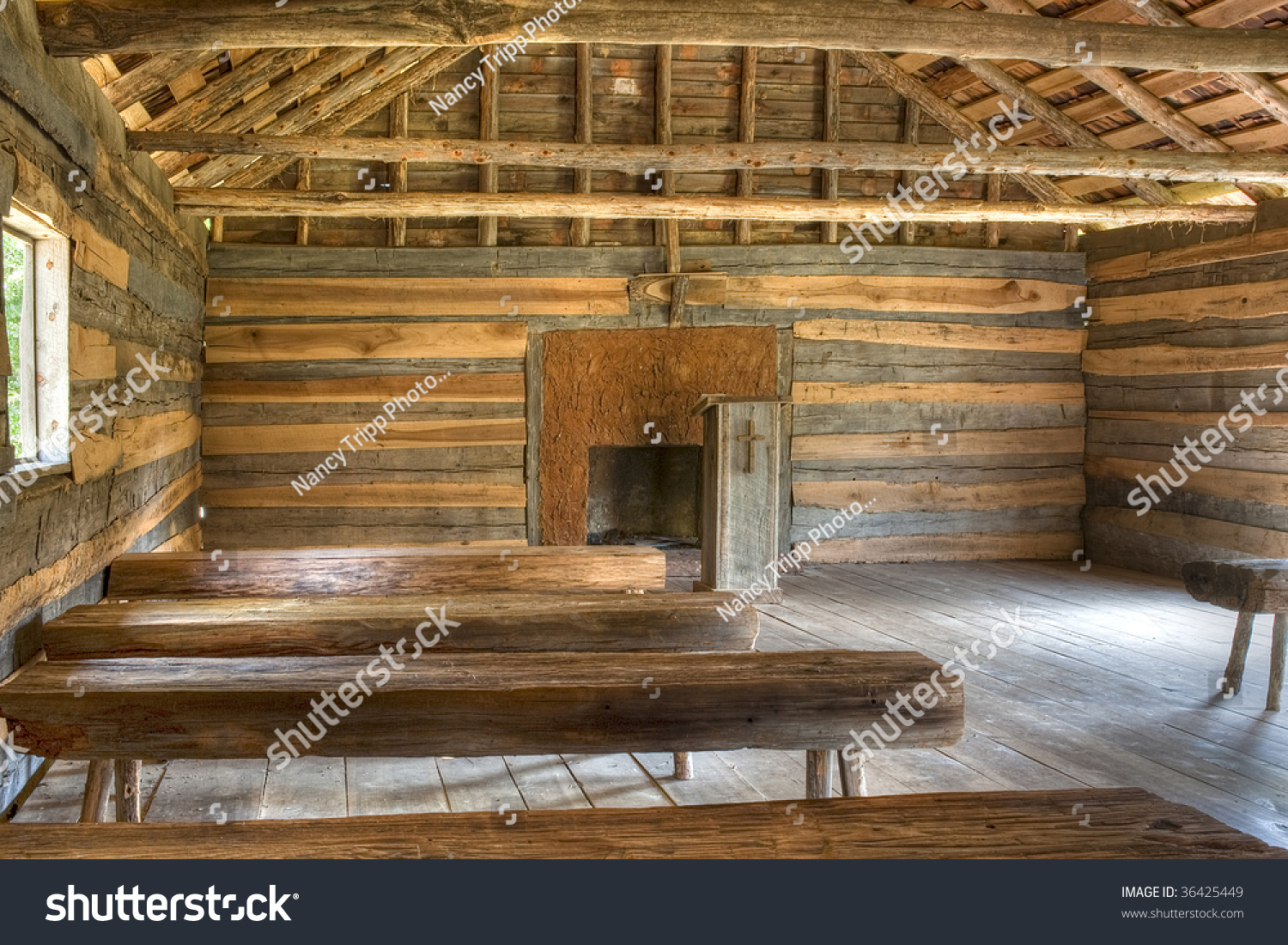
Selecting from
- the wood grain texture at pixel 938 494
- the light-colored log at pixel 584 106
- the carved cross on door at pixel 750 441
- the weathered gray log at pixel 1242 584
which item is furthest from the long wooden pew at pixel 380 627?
the wood grain texture at pixel 938 494

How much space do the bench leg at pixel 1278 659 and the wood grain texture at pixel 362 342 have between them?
5406mm

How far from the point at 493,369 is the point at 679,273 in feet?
5.31

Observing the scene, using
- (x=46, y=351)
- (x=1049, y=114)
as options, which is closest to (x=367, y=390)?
(x=46, y=351)

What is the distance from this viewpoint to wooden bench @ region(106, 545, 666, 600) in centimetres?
432

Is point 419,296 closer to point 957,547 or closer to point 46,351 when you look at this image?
point 46,351

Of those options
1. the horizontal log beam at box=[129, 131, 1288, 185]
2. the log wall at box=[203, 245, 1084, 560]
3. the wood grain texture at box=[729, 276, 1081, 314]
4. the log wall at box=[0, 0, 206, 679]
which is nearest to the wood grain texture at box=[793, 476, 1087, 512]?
the log wall at box=[203, 245, 1084, 560]

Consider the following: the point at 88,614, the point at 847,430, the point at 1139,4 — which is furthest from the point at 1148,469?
the point at 88,614

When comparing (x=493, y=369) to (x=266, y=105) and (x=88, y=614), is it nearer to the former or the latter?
(x=266, y=105)

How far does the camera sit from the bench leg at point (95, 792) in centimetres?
273

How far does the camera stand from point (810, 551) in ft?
28.3

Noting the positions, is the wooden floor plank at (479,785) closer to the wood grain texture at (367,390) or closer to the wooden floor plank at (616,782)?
the wooden floor plank at (616,782)

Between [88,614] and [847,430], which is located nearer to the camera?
[88,614]

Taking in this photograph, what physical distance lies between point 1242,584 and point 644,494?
5.46 m

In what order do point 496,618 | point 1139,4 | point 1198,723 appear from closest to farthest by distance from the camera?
point 496,618 < point 1198,723 < point 1139,4
